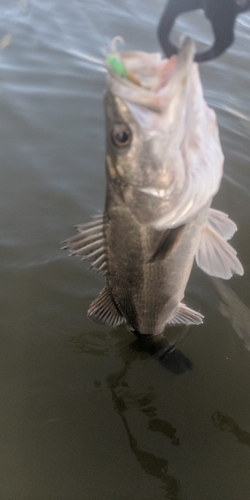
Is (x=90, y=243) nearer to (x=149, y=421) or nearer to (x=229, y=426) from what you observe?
(x=149, y=421)

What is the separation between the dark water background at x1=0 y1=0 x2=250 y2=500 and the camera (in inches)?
101

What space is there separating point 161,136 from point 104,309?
51.2 inches

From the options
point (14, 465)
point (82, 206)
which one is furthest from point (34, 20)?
point (14, 465)

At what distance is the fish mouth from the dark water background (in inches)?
85.2

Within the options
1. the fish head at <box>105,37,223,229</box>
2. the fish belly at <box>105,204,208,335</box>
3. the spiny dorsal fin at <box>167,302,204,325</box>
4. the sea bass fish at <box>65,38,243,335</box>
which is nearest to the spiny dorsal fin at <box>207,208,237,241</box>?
the sea bass fish at <box>65,38,243,335</box>

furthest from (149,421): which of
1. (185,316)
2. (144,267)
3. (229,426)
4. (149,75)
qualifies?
(149,75)

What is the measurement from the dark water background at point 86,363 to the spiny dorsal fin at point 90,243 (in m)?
1.19

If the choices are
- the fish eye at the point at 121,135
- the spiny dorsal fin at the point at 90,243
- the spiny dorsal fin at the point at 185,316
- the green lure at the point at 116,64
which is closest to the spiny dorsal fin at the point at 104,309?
the spiny dorsal fin at the point at 90,243

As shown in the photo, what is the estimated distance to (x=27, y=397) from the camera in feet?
9.36

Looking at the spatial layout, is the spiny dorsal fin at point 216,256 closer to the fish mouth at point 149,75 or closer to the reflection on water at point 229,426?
the fish mouth at point 149,75

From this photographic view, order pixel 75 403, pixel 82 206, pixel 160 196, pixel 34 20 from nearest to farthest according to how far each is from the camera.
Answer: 1. pixel 160 196
2. pixel 75 403
3. pixel 82 206
4. pixel 34 20

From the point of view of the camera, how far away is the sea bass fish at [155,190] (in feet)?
5.07

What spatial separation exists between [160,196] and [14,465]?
2.20 metres

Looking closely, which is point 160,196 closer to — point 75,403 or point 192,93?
point 192,93
